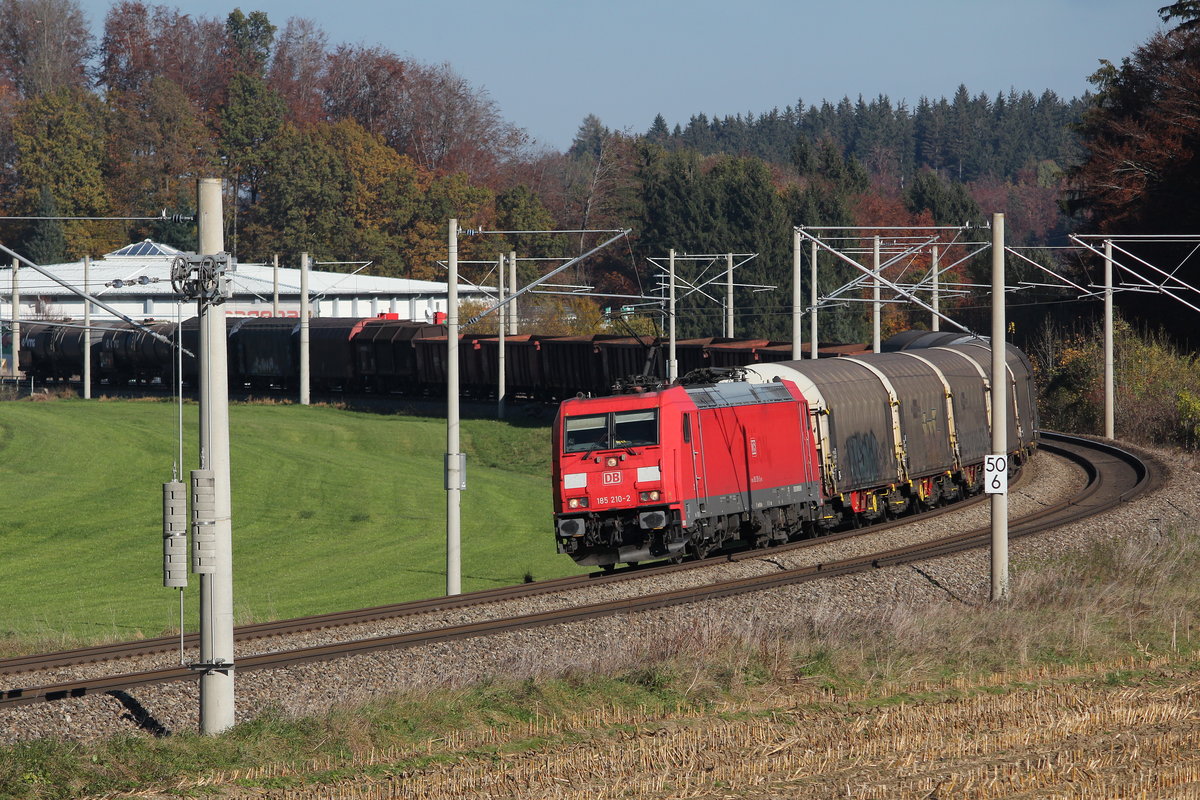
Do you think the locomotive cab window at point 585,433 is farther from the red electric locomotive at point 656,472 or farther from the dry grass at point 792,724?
the dry grass at point 792,724

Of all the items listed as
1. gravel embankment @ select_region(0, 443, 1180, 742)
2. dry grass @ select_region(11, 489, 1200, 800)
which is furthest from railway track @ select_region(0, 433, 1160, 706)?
dry grass @ select_region(11, 489, 1200, 800)

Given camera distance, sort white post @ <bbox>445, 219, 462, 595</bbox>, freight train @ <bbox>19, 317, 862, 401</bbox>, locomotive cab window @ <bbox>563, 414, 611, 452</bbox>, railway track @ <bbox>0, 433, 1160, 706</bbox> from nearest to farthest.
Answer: railway track @ <bbox>0, 433, 1160, 706</bbox>
locomotive cab window @ <bbox>563, 414, 611, 452</bbox>
white post @ <bbox>445, 219, 462, 595</bbox>
freight train @ <bbox>19, 317, 862, 401</bbox>

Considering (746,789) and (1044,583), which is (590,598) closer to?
(1044,583)

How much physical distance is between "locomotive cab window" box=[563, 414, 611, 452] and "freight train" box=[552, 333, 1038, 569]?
23 millimetres

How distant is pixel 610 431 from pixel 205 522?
11404 mm

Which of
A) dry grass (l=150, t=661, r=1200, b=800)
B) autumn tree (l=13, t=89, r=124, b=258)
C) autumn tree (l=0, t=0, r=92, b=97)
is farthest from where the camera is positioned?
autumn tree (l=0, t=0, r=92, b=97)

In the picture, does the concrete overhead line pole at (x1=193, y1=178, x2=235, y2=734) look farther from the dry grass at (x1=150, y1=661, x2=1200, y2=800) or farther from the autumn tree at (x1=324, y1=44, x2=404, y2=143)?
the autumn tree at (x1=324, y1=44, x2=404, y2=143)

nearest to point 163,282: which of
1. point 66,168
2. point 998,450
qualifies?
point 66,168

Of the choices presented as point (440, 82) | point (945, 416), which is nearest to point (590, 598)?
point (945, 416)

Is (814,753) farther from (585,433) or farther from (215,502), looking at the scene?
(585,433)

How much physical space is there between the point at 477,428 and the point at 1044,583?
40.5 meters

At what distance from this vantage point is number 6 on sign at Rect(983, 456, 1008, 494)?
2225 centimetres

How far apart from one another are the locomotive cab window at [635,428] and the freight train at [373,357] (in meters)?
30.6

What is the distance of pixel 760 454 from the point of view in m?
27.2
